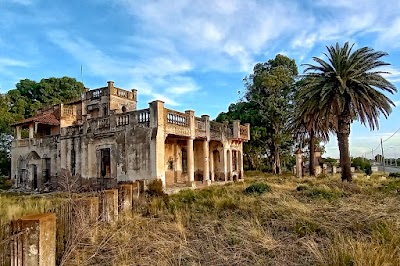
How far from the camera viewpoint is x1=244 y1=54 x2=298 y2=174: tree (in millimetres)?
31891

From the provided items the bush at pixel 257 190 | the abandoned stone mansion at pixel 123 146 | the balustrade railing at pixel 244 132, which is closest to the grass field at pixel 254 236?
the bush at pixel 257 190

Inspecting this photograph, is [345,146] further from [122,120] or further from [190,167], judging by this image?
[122,120]

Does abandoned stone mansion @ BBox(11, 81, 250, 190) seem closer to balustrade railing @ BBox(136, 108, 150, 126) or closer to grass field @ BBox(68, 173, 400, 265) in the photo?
balustrade railing @ BBox(136, 108, 150, 126)

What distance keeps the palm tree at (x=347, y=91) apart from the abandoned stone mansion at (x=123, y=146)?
7.73m

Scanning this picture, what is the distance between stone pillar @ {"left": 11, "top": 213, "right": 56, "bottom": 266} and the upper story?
1184cm

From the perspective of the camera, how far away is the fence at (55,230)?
5.02 meters

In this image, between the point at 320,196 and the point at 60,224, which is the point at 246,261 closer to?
the point at 60,224

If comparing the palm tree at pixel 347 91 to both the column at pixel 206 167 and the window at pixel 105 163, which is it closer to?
the column at pixel 206 167

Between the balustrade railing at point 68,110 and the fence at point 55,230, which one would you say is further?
the balustrade railing at point 68,110

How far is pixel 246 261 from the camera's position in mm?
6355

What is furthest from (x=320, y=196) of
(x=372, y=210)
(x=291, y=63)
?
(x=291, y=63)

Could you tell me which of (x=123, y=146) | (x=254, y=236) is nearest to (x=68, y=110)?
(x=123, y=146)

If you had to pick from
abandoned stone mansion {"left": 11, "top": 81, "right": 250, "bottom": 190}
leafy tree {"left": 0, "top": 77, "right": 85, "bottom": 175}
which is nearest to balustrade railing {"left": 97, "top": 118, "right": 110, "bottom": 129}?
abandoned stone mansion {"left": 11, "top": 81, "right": 250, "bottom": 190}

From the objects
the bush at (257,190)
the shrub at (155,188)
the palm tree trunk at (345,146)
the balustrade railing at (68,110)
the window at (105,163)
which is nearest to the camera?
the bush at (257,190)
